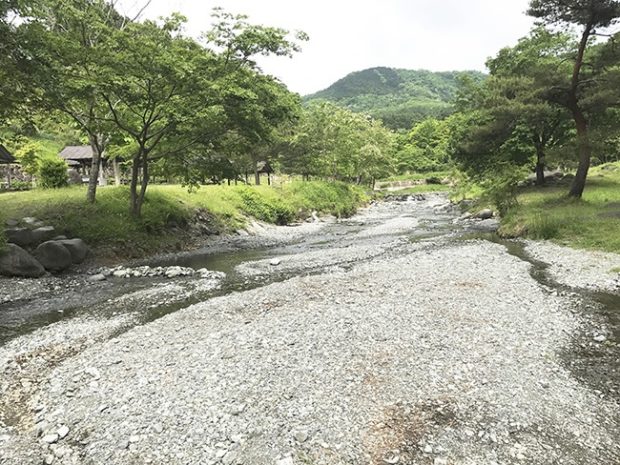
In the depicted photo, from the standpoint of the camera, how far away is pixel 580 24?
23.0m

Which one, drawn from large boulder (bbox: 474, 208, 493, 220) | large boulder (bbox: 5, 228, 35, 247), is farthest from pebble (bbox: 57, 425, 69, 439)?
large boulder (bbox: 474, 208, 493, 220)

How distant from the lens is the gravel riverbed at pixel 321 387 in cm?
554

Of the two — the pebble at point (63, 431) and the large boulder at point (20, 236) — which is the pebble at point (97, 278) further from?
the pebble at point (63, 431)

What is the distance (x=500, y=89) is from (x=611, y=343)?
21.4m

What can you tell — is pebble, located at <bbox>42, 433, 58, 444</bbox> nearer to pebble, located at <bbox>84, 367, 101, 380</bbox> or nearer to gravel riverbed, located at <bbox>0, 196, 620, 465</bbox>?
gravel riverbed, located at <bbox>0, 196, 620, 465</bbox>

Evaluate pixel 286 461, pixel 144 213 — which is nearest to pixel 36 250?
pixel 144 213

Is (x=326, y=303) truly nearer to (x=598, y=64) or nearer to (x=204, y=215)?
(x=204, y=215)

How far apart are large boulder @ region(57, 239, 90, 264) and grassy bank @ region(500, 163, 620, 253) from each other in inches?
827

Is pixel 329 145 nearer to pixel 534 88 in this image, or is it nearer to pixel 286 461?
pixel 534 88

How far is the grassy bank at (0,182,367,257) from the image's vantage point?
19.5 meters

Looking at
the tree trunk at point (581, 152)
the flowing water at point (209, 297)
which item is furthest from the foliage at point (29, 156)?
the tree trunk at point (581, 152)

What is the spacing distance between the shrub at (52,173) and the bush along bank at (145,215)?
2.80 ft

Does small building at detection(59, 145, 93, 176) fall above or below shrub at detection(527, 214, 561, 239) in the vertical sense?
above

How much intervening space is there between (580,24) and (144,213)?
26.8 metres
